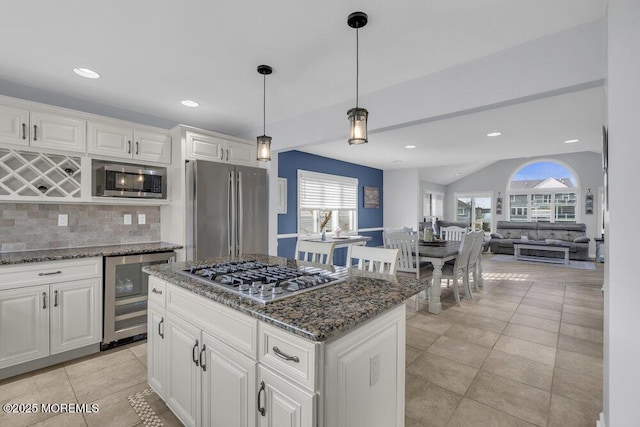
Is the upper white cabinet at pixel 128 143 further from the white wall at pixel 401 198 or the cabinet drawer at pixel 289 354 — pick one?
the white wall at pixel 401 198

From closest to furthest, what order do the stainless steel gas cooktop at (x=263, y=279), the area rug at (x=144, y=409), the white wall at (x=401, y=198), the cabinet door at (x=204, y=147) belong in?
1. the stainless steel gas cooktop at (x=263, y=279)
2. the area rug at (x=144, y=409)
3. the cabinet door at (x=204, y=147)
4. the white wall at (x=401, y=198)

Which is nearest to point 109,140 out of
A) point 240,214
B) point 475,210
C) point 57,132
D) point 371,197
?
point 57,132

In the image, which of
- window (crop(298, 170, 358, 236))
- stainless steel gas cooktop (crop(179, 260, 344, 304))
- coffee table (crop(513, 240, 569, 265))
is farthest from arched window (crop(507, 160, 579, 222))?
stainless steel gas cooktop (crop(179, 260, 344, 304))

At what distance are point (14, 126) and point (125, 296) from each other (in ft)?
5.57

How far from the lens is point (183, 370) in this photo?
165 centimetres

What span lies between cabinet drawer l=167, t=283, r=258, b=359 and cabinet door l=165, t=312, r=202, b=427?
72 millimetres

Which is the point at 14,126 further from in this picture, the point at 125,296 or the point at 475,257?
the point at 475,257

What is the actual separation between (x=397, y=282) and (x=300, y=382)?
0.80 metres

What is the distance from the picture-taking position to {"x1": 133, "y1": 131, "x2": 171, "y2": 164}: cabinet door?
313cm

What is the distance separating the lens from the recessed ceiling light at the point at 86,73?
2.41 meters

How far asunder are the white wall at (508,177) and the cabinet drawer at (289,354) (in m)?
10.2

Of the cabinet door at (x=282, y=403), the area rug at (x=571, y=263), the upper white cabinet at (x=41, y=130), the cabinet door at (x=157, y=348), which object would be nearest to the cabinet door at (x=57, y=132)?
the upper white cabinet at (x=41, y=130)

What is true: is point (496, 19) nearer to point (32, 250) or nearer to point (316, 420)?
point (316, 420)

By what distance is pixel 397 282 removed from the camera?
164 centimetres
